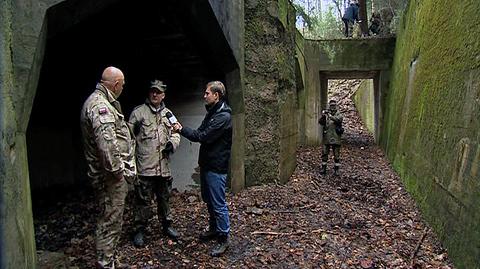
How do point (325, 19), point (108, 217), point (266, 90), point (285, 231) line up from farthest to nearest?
point (325, 19)
point (266, 90)
point (285, 231)
point (108, 217)

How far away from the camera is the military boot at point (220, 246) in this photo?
4.23 meters

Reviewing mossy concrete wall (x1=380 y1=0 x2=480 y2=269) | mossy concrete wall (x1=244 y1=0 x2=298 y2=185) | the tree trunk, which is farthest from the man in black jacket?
the tree trunk

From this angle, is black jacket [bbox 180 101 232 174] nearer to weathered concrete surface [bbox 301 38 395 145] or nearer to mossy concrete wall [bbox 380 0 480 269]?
mossy concrete wall [bbox 380 0 480 269]

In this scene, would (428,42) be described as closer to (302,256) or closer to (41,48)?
(302,256)

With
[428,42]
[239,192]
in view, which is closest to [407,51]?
[428,42]

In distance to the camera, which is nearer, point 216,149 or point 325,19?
point 216,149

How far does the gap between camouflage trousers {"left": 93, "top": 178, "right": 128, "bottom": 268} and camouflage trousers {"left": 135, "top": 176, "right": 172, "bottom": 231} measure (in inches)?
29.8

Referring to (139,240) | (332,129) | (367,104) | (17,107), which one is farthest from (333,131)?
(367,104)

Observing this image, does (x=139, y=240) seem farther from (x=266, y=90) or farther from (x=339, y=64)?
(x=339, y=64)

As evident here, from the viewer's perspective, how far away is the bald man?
10.8 feet

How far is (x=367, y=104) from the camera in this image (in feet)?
57.3

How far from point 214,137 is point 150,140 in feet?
2.35

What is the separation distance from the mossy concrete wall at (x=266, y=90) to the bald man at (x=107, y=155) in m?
3.18

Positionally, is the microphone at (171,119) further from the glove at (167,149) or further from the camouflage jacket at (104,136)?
the camouflage jacket at (104,136)
